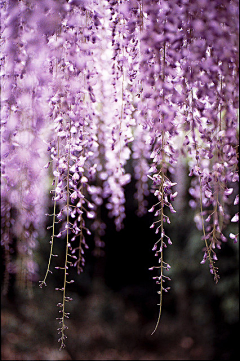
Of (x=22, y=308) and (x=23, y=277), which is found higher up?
(x=23, y=277)

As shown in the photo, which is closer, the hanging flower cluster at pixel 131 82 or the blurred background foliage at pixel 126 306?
the hanging flower cluster at pixel 131 82

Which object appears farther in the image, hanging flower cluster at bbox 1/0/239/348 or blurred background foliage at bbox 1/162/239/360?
blurred background foliage at bbox 1/162/239/360

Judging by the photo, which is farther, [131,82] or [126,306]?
[126,306]

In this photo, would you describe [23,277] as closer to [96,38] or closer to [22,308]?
[96,38]

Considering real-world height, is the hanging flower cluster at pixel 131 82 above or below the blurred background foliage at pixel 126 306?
above

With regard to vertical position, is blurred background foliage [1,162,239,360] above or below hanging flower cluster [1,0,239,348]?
below

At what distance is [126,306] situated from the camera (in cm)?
370

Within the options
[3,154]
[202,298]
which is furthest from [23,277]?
[202,298]

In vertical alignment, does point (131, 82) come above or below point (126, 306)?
above

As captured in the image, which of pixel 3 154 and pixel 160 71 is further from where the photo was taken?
pixel 3 154

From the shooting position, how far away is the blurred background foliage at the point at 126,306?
9.91 feet

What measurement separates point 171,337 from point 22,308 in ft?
4.89

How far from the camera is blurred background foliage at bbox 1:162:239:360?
3.02 metres

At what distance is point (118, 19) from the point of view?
1.02 m
